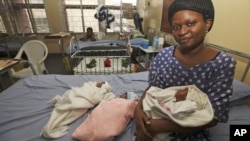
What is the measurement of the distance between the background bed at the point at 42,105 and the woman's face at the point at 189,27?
62 centimetres

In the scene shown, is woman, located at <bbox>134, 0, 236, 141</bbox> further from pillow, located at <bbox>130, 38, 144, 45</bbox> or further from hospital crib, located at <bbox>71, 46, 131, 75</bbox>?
pillow, located at <bbox>130, 38, 144, 45</bbox>

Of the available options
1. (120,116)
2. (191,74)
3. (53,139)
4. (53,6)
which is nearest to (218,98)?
(191,74)

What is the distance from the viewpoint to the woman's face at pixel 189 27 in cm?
64

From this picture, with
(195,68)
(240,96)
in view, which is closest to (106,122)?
(195,68)

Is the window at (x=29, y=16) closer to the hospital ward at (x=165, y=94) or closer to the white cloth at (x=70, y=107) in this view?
the hospital ward at (x=165, y=94)

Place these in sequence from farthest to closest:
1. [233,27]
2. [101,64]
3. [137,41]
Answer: [137,41] → [101,64] → [233,27]

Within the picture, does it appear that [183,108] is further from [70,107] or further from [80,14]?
[80,14]

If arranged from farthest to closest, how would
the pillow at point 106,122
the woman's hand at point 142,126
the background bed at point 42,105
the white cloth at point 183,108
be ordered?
the background bed at point 42,105 < the pillow at point 106,122 < the woman's hand at point 142,126 < the white cloth at point 183,108

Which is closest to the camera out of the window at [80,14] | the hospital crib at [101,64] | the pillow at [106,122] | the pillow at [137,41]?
the pillow at [106,122]

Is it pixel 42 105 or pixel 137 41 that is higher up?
pixel 137 41

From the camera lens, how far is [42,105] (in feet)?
3.98

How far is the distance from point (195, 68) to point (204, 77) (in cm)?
5

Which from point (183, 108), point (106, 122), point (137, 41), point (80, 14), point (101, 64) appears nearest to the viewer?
point (183, 108)

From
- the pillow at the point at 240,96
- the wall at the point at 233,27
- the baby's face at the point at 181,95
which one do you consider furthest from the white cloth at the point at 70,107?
the wall at the point at 233,27
